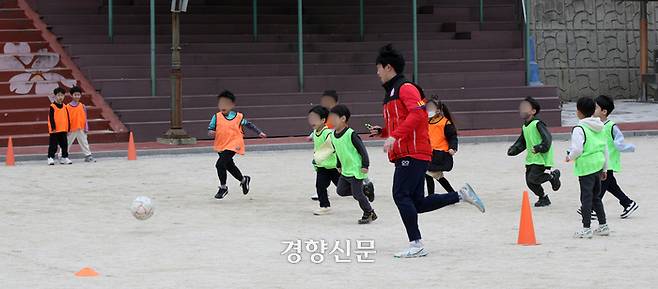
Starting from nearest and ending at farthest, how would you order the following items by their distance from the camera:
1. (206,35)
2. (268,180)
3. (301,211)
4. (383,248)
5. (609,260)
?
(609,260)
(383,248)
(301,211)
(268,180)
(206,35)

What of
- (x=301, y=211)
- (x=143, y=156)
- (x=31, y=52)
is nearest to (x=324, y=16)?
(x=31, y=52)

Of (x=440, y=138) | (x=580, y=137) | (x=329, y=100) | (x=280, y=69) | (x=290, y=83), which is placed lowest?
(x=440, y=138)

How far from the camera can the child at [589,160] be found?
1130cm

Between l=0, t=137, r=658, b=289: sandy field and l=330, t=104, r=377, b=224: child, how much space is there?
0.25 m

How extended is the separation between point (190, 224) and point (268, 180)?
4847 mm

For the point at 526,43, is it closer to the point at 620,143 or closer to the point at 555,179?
the point at 555,179

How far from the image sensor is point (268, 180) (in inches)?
694

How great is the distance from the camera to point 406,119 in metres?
10.1

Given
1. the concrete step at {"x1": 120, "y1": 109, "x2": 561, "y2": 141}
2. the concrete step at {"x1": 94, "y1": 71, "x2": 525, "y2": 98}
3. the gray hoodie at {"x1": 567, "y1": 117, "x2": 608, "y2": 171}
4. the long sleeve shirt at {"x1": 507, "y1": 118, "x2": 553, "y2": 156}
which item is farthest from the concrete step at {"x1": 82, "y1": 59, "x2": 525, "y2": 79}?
the gray hoodie at {"x1": 567, "y1": 117, "x2": 608, "y2": 171}

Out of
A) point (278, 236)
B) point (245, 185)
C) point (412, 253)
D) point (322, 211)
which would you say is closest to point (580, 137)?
point (412, 253)

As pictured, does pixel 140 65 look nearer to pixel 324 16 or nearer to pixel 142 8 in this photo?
pixel 142 8

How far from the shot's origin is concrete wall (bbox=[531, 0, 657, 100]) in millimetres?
36719

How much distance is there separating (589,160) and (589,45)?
2665 centimetres

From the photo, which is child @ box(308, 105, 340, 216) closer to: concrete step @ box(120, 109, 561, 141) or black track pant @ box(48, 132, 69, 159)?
black track pant @ box(48, 132, 69, 159)
